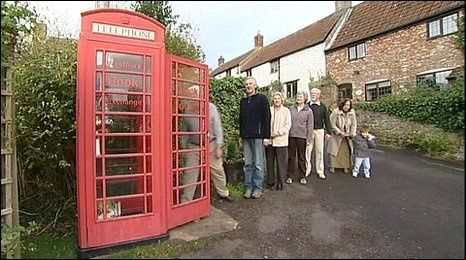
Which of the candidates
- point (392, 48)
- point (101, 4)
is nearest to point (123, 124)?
point (101, 4)

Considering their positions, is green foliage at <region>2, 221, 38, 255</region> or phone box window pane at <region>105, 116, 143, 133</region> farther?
phone box window pane at <region>105, 116, 143, 133</region>

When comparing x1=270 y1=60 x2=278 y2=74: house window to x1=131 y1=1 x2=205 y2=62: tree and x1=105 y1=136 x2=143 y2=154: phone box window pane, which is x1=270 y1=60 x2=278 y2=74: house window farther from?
x1=105 y1=136 x2=143 y2=154: phone box window pane

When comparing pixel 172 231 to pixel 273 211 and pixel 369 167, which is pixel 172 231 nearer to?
pixel 273 211

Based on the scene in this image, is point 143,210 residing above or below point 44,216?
above

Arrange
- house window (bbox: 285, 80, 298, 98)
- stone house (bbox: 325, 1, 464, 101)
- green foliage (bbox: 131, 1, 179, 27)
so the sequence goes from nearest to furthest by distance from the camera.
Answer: green foliage (bbox: 131, 1, 179, 27) → stone house (bbox: 325, 1, 464, 101) → house window (bbox: 285, 80, 298, 98)

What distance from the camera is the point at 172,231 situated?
13.3 ft

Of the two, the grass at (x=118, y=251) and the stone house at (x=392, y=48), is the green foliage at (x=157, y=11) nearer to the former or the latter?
the stone house at (x=392, y=48)

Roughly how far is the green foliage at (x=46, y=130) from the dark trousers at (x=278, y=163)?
10.5 ft

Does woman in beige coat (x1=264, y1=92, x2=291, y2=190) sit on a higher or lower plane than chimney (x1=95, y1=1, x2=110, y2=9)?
lower

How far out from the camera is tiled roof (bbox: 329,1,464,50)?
1269cm

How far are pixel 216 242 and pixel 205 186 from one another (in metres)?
1.07

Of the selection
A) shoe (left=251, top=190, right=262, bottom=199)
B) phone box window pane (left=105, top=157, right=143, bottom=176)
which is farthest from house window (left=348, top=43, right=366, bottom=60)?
phone box window pane (left=105, top=157, right=143, bottom=176)

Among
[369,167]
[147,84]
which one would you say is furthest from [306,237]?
[369,167]

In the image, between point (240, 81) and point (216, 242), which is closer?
point (216, 242)
